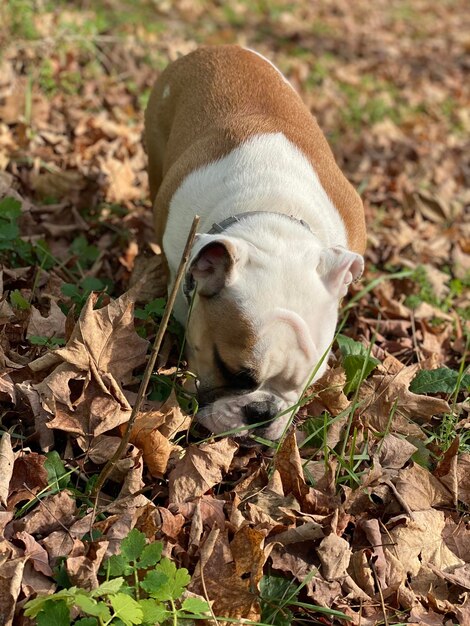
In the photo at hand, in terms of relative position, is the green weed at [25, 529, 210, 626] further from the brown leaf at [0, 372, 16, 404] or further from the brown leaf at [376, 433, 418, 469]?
the brown leaf at [376, 433, 418, 469]

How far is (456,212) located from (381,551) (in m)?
4.76

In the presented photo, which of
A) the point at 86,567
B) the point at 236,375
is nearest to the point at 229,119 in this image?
the point at 236,375

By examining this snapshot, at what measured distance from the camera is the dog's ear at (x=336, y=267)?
11.8 feet

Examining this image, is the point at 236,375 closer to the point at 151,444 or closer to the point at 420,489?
the point at 151,444

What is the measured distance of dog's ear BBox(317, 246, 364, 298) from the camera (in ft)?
11.8

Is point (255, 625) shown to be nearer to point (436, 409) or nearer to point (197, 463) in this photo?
point (197, 463)

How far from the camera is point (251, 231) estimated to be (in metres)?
3.70

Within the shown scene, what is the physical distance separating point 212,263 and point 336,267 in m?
0.60

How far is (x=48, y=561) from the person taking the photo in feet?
9.44

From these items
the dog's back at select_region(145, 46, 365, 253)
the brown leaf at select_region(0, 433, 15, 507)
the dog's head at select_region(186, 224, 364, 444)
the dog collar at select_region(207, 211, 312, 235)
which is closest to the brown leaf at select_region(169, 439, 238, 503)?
the dog's head at select_region(186, 224, 364, 444)

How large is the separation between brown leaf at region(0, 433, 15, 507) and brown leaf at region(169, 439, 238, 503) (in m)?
0.69

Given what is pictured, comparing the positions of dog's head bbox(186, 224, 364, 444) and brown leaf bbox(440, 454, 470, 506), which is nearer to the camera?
dog's head bbox(186, 224, 364, 444)

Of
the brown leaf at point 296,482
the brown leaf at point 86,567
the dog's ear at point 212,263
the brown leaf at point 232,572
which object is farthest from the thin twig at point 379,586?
the dog's ear at point 212,263

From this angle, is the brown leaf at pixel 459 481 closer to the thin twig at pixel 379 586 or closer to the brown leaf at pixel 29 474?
the thin twig at pixel 379 586
